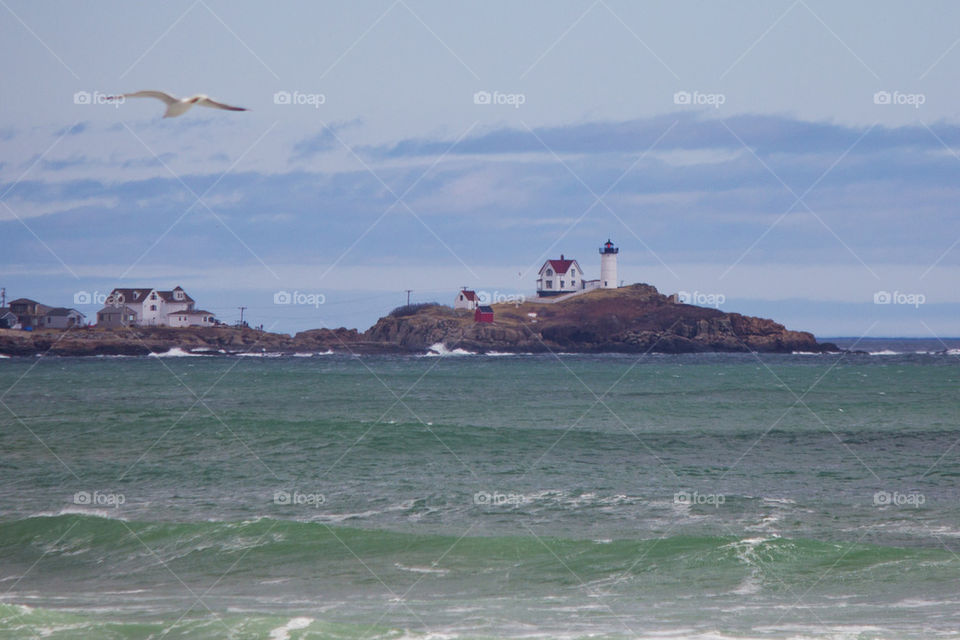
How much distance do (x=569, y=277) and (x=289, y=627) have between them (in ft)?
423

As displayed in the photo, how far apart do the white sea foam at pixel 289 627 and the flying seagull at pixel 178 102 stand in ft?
20.0

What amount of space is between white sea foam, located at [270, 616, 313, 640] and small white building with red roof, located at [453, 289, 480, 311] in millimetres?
127502

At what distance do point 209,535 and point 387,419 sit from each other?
19.6 meters

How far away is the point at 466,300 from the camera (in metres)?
141

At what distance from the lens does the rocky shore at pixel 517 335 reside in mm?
121562

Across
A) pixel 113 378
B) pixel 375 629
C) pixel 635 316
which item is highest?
pixel 635 316

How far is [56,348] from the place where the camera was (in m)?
120

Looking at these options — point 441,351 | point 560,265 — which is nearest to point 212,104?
point 441,351

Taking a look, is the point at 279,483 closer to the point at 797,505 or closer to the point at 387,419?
the point at 797,505

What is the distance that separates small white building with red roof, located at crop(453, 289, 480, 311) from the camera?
14038 centimetres

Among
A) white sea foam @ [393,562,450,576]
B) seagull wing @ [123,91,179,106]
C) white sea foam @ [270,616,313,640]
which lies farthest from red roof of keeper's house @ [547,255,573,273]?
seagull wing @ [123,91,179,106]

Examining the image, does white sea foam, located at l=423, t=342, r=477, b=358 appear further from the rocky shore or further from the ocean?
the ocean

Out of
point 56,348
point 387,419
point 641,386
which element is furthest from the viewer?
point 56,348

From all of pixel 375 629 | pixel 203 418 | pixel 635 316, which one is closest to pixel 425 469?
pixel 375 629
